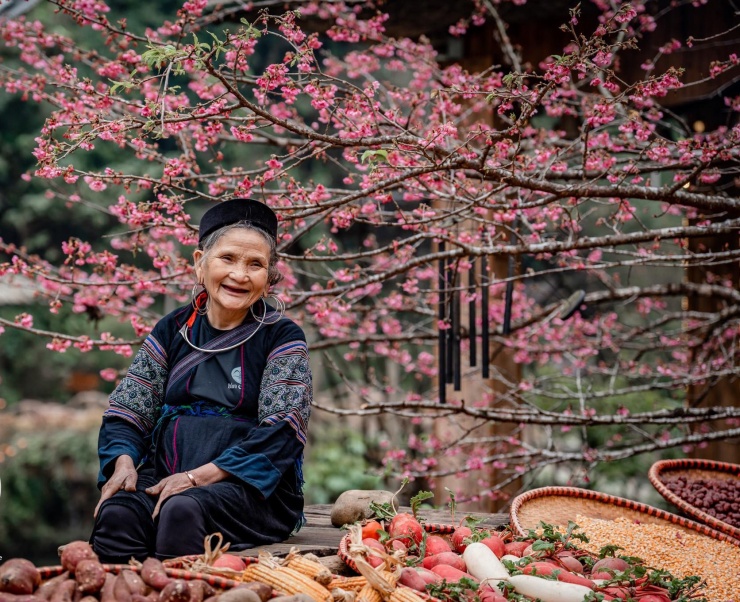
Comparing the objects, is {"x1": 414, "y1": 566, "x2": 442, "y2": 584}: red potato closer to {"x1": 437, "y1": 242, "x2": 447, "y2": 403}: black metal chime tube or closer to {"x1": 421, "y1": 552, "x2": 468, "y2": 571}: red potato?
{"x1": 421, "y1": 552, "x2": 468, "y2": 571}: red potato

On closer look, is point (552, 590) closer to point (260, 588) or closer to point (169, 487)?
point (260, 588)

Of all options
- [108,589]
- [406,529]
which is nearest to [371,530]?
[406,529]

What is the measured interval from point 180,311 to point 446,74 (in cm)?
227

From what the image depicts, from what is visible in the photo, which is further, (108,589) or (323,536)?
(323,536)

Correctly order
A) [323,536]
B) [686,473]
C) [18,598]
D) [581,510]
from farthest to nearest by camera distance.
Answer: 1. [686,473]
2. [581,510]
3. [323,536]
4. [18,598]

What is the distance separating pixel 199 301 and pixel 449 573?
131 centimetres

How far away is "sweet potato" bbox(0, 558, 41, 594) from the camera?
173cm

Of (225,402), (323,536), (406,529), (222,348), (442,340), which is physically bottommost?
(323,536)

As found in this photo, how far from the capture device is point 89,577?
5.90 feet

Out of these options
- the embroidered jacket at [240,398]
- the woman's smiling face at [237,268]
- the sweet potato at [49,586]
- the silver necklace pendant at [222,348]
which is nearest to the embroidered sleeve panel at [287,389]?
the embroidered jacket at [240,398]

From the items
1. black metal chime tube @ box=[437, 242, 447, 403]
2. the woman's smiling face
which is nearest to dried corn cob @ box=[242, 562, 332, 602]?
the woman's smiling face

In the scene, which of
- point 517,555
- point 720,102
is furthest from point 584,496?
point 720,102

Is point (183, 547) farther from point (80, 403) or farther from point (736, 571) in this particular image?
point (80, 403)

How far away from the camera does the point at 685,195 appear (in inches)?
112
